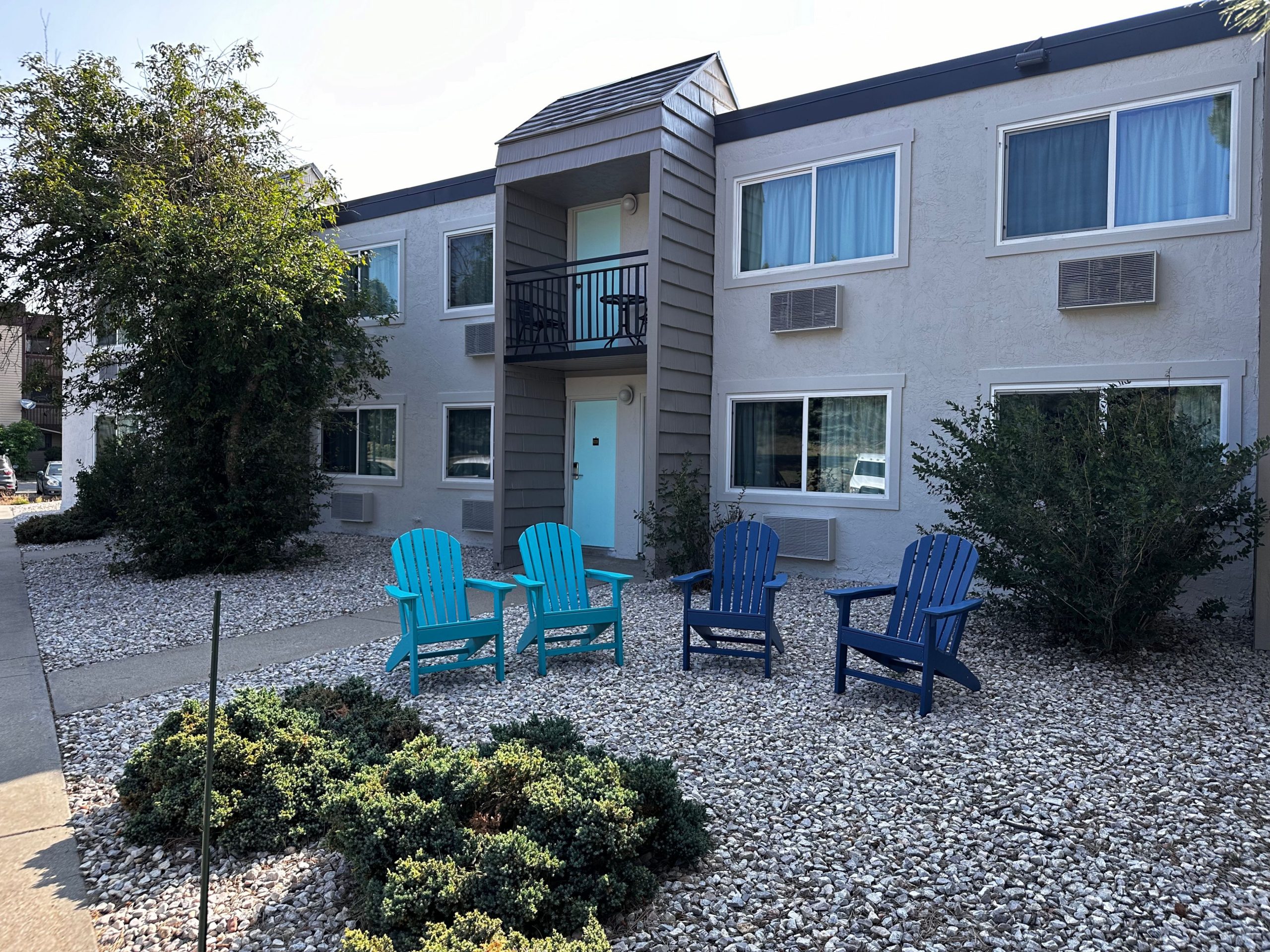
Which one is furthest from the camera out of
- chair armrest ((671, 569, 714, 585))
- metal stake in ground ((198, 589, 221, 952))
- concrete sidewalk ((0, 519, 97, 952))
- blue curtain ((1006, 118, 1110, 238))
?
blue curtain ((1006, 118, 1110, 238))

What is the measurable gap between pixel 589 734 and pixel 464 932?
2.08m

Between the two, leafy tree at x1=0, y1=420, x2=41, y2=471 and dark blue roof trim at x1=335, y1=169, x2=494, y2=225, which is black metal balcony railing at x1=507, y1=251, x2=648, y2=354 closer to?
dark blue roof trim at x1=335, y1=169, x2=494, y2=225

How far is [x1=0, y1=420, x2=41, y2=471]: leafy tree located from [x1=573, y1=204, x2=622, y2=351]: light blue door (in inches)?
1214

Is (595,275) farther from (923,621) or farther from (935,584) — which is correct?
(923,621)

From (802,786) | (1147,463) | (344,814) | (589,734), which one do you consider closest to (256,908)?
(344,814)

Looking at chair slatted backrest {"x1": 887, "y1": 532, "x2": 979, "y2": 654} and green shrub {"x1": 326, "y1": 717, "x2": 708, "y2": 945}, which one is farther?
chair slatted backrest {"x1": 887, "y1": 532, "x2": 979, "y2": 654}

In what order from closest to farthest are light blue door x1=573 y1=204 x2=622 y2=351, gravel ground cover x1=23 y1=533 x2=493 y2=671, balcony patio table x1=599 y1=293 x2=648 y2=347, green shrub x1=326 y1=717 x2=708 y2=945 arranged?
green shrub x1=326 y1=717 x2=708 y2=945
gravel ground cover x1=23 y1=533 x2=493 y2=671
balcony patio table x1=599 y1=293 x2=648 y2=347
light blue door x1=573 y1=204 x2=622 y2=351

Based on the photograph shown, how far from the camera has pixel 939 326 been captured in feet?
28.0

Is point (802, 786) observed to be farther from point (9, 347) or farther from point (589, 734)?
point (9, 347)

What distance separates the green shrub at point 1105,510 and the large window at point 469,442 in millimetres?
7327

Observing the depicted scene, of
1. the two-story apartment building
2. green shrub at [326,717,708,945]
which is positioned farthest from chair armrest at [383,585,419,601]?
the two-story apartment building

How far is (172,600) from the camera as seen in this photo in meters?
8.38

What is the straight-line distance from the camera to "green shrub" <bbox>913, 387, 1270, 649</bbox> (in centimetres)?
539

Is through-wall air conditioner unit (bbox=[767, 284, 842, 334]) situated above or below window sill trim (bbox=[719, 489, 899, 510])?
above
